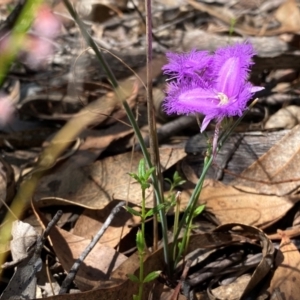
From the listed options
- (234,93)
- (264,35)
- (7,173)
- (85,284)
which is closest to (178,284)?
(85,284)

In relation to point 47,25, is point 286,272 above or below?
below

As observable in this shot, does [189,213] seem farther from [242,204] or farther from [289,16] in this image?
[289,16]

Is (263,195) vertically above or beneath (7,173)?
beneath

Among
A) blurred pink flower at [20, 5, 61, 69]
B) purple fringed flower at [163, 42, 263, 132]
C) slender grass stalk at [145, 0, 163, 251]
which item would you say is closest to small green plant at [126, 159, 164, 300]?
slender grass stalk at [145, 0, 163, 251]

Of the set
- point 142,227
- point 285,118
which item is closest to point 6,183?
point 142,227

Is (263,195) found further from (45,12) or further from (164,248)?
(45,12)

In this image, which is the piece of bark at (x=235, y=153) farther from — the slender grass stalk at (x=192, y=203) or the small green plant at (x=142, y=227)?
the small green plant at (x=142, y=227)
